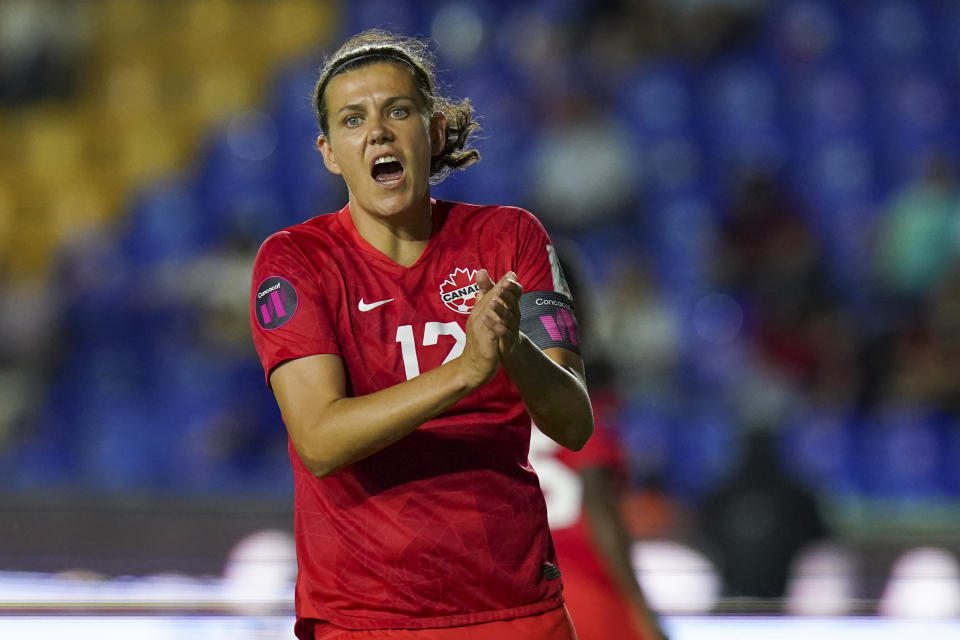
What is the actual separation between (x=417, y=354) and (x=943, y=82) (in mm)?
5443

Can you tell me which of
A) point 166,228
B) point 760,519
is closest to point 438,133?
point 760,519

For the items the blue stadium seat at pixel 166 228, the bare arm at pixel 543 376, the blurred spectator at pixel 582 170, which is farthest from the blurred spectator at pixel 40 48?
the bare arm at pixel 543 376

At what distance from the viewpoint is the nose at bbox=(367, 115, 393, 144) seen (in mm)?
1786

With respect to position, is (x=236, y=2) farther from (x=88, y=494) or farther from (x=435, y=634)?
(x=435, y=634)

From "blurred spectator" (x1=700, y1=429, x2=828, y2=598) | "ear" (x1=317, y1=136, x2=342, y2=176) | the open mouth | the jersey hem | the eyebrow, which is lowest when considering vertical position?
"blurred spectator" (x1=700, y1=429, x2=828, y2=598)

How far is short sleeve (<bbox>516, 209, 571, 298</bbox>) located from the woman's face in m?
0.15

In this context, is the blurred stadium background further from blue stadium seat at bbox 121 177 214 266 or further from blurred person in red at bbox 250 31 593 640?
blurred person in red at bbox 250 31 593 640

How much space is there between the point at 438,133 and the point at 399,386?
514 millimetres

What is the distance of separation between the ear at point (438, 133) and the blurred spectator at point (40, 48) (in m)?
5.81

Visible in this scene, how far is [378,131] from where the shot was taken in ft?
5.86

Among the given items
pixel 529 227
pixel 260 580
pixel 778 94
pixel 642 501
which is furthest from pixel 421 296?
pixel 778 94

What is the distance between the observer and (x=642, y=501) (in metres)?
4.80

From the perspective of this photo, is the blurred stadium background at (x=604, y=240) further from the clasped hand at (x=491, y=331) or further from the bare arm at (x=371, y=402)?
the clasped hand at (x=491, y=331)

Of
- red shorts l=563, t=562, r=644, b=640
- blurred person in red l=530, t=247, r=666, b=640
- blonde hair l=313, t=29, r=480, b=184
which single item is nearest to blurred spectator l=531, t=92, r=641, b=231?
blurred person in red l=530, t=247, r=666, b=640
